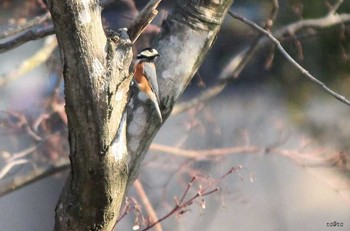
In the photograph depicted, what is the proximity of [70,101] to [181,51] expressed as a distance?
33cm

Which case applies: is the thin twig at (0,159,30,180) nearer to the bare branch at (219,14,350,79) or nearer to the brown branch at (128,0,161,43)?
the bare branch at (219,14,350,79)

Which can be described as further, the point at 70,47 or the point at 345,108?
the point at 345,108

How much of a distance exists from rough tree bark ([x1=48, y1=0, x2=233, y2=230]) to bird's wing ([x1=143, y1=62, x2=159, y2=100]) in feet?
0.05

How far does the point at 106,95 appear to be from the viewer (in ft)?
3.67

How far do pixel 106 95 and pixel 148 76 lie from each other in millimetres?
225

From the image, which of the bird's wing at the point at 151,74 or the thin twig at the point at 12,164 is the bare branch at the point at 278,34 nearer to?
the thin twig at the point at 12,164

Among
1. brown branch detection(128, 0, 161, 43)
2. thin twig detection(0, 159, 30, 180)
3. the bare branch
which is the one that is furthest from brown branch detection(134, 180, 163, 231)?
brown branch detection(128, 0, 161, 43)

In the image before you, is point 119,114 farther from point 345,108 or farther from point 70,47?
point 345,108

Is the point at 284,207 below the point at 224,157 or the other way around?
below

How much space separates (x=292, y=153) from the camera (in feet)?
7.92

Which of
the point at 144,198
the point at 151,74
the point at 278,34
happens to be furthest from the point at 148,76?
the point at 278,34

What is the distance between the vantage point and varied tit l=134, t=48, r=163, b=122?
52.1 inches

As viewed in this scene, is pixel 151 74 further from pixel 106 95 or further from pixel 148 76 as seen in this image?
pixel 106 95

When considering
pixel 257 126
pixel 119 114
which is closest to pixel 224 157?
pixel 257 126
